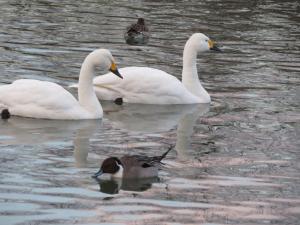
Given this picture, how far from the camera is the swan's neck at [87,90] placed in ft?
48.1

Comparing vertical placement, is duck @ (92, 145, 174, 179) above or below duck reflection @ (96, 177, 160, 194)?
above

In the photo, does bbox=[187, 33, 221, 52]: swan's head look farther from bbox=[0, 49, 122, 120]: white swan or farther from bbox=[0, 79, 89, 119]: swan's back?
bbox=[0, 79, 89, 119]: swan's back

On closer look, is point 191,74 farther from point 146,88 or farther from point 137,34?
point 137,34

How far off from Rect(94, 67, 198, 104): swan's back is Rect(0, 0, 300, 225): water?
0.20 metres

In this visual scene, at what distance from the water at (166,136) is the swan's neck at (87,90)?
24cm

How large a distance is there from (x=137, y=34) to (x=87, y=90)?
19.2 feet

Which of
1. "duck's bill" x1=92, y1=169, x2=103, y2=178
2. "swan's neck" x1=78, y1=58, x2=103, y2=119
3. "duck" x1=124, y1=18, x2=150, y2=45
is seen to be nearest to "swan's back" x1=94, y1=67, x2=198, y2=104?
"swan's neck" x1=78, y1=58, x2=103, y2=119

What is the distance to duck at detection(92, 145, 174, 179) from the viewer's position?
11117 mm

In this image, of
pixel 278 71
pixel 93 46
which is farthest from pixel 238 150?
pixel 93 46

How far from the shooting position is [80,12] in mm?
25672

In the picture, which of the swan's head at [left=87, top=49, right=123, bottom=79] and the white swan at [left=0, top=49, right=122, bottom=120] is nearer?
the white swan at [left=0, top=49, right=122, bottom=120]

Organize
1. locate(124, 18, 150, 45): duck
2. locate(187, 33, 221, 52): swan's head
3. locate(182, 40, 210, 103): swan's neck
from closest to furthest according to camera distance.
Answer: locate(182, 40, 210, 103): swan's neck, locate(187, 33, 221, 52): swan's head, locate(124, 18, 150, 45): duck

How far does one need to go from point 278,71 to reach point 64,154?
7199 mm

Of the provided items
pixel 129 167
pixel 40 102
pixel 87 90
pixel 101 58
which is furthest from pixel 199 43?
pixel 129 167
